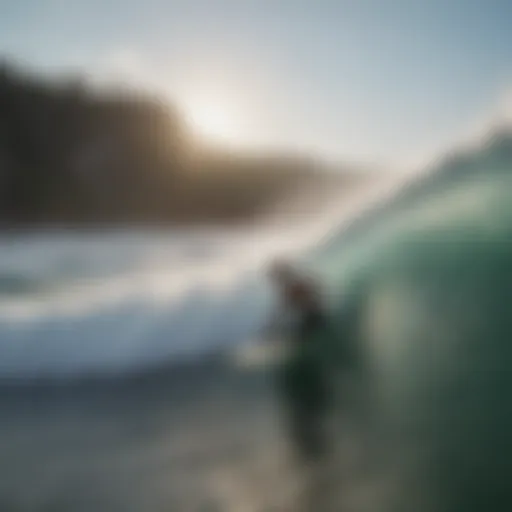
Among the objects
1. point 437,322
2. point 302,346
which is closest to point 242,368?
point 302,346

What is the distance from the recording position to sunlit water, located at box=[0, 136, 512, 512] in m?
1.12

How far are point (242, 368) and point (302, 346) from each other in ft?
0.42

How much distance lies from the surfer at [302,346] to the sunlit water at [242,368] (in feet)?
0.11

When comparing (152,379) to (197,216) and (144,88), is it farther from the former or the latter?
(144,88)

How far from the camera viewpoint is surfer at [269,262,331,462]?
1232mm

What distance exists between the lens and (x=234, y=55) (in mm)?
1288

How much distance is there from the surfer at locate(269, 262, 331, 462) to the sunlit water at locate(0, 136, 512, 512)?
0.03 m

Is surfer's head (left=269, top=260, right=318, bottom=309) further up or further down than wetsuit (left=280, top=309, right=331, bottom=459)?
further up

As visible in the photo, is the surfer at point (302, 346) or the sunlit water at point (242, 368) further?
the surfer at point (302, 346)

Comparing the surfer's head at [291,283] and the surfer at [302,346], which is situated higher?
the surfer's head at [291,283]

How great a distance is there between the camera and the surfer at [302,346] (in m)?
1.23

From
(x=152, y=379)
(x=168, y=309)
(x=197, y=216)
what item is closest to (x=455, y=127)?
(x=197, y=216)

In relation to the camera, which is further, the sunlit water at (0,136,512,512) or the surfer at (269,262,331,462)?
the surfer at (269,262,331,462)

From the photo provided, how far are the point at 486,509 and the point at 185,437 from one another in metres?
0.55
